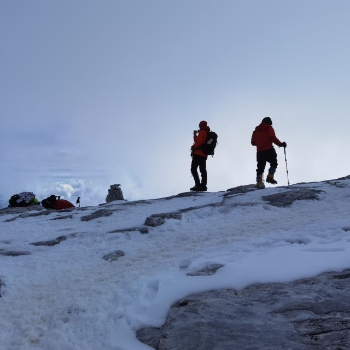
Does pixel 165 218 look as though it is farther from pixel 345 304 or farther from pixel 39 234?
pixel 345 304

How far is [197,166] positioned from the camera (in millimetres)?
14922

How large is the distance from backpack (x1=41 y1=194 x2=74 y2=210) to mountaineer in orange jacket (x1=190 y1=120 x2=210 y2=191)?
6.03 m

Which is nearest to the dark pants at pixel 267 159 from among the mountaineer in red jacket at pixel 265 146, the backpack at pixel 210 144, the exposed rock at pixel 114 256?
the mountaineer in red jacket at pixel 265 146

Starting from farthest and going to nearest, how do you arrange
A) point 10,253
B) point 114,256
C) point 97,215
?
point 97,215 → point 10,253 → point 114,256

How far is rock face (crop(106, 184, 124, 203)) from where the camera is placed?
2411cm

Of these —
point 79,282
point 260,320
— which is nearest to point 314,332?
point 260,320

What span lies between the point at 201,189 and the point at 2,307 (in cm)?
1136

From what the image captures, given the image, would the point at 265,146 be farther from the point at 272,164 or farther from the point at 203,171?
the point at 203,171

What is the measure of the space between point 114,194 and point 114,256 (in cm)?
1839

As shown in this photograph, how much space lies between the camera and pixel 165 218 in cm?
865

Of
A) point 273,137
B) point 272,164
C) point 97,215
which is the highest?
point 273,137

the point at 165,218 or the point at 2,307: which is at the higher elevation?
the point at 165,218

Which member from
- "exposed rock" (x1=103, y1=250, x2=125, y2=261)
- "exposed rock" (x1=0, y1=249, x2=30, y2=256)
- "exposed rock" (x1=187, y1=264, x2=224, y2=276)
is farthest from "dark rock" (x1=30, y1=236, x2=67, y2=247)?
"exposed rock" (x1=187, y1=264, x2=224, y2=276)

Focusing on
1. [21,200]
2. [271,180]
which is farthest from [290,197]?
[21,200]
